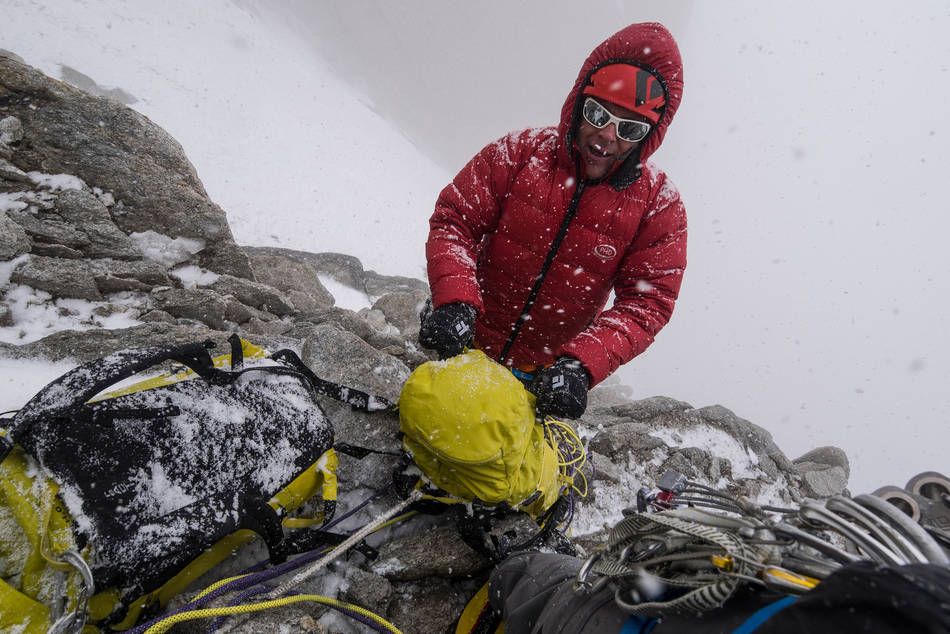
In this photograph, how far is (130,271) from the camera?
373 centimetres

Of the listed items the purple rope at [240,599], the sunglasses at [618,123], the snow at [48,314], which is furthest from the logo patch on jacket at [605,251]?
the snow at [48,314]

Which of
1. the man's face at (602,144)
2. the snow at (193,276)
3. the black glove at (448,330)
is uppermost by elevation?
the man's face at (602,144)

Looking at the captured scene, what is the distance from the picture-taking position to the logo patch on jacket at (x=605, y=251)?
2205 millimetres

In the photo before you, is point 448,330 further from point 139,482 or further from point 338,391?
point 139,482

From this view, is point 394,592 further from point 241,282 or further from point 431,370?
point 241,282

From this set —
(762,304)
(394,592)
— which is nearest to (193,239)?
(394,592)

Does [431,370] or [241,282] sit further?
[241,282]

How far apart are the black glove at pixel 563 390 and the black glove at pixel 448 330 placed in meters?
0.42

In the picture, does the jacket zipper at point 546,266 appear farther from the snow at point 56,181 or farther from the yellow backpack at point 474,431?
the snow at point 56,181

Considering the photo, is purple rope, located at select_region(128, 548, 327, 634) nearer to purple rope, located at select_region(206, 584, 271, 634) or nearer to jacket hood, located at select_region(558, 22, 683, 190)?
purple rope, located at select_region(206, 584, 271, 634)

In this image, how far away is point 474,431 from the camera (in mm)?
1602

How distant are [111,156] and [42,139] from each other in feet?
1.54

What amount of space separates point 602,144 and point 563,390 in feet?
4.02

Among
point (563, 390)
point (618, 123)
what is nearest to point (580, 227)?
point (618, 123)
